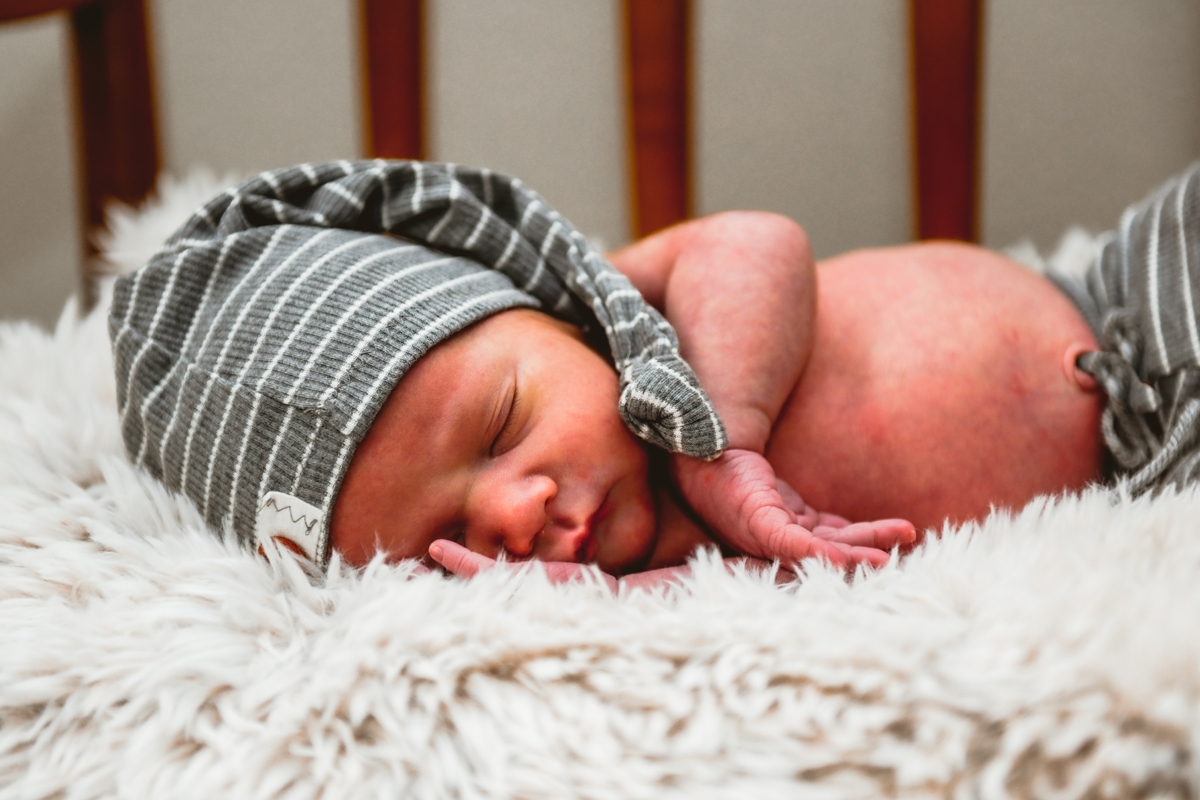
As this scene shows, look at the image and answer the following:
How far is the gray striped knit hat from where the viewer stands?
1.87ft

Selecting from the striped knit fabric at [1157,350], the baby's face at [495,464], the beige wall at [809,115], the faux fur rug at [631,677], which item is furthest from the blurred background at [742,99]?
the faux fur rug at [631,677]

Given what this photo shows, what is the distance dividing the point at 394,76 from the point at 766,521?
796 millimetres

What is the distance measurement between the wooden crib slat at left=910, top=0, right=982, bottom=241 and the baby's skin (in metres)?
0.23

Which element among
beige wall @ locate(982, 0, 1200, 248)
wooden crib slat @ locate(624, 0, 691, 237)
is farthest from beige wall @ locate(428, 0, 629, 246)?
beige wall @ locate(982, 0, 1200, 248)

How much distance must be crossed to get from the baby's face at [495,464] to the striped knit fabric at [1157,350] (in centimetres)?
44

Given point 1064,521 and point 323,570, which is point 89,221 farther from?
point 1064,521

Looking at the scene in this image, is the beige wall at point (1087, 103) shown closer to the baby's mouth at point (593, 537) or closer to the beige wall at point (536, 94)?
the beige wall at point (536, 94)

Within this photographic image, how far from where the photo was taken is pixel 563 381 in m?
0.61

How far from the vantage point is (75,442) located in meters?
0.69

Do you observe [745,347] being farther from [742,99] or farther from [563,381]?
[742,99]

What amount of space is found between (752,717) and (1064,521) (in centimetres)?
28

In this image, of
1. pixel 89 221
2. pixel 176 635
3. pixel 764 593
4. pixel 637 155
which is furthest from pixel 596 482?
pixel 89 221

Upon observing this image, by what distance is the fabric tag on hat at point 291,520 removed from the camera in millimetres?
564

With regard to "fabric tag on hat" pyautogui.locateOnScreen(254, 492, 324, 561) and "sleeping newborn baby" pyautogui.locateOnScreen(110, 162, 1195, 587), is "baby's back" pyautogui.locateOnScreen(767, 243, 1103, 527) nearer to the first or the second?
"sleeping newborn baby" pyautogui.locateOnScreen(110, 162, 1195, 587)
